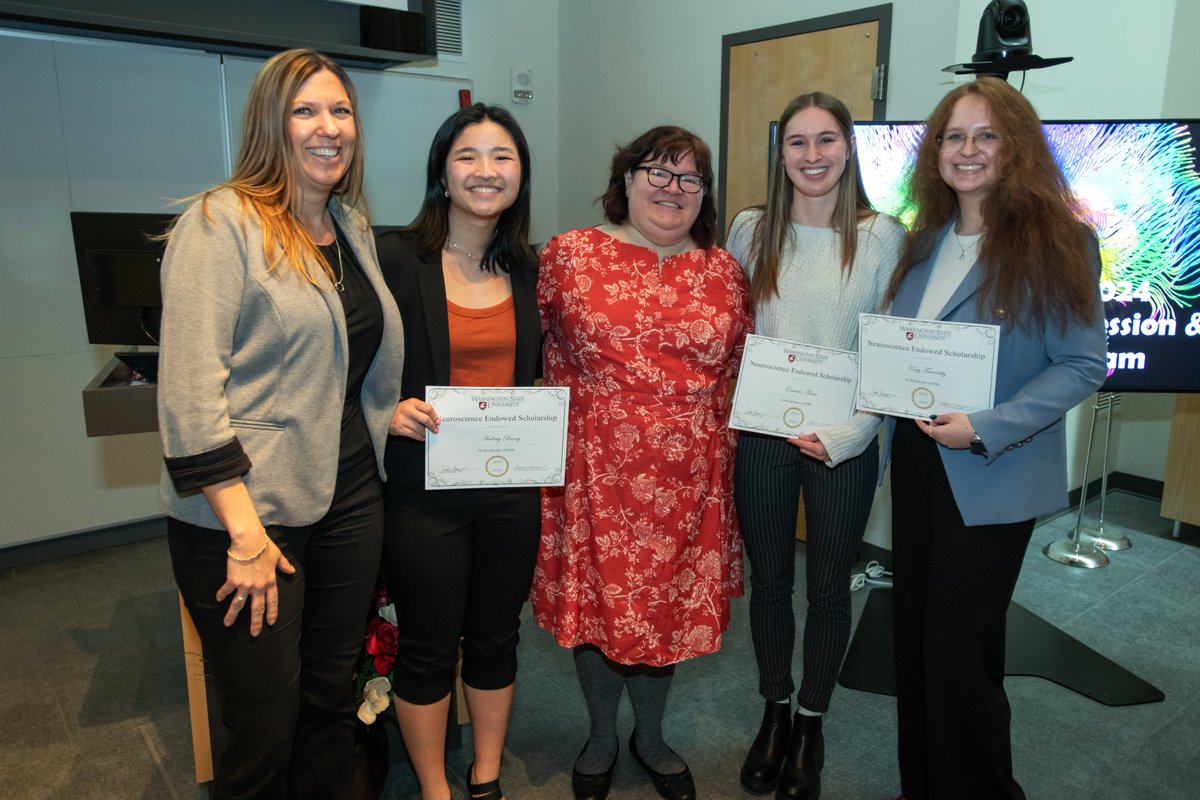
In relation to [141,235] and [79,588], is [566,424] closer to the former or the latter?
[141,235]

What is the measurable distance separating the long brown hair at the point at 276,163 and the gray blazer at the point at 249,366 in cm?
3

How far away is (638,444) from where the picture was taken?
186 cm

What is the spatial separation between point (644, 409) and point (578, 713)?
1.16 m

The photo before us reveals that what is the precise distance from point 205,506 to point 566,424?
2.30ft

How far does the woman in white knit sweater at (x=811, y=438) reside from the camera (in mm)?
Answer: 1885

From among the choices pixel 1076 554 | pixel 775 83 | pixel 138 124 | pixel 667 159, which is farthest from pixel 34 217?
pixel 1076 554

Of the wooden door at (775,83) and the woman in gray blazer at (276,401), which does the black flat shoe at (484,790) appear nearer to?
the woman in gray blazer at (276,401)

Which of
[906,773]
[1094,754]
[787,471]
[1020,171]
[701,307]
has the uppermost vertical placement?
[1020,171]

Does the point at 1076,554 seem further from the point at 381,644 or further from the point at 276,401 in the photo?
the point at 276,401

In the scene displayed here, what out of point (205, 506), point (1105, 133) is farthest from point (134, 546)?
point (1105, 133)

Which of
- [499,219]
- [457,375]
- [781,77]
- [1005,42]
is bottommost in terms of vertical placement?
[457,375]

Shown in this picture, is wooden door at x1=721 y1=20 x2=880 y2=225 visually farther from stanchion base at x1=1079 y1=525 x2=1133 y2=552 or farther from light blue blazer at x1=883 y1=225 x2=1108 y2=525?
stanchion base at x1=1079 y1=525 x2=1133 y2=552

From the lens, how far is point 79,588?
340 centimetres

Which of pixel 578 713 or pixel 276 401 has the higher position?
pixel 276 401
